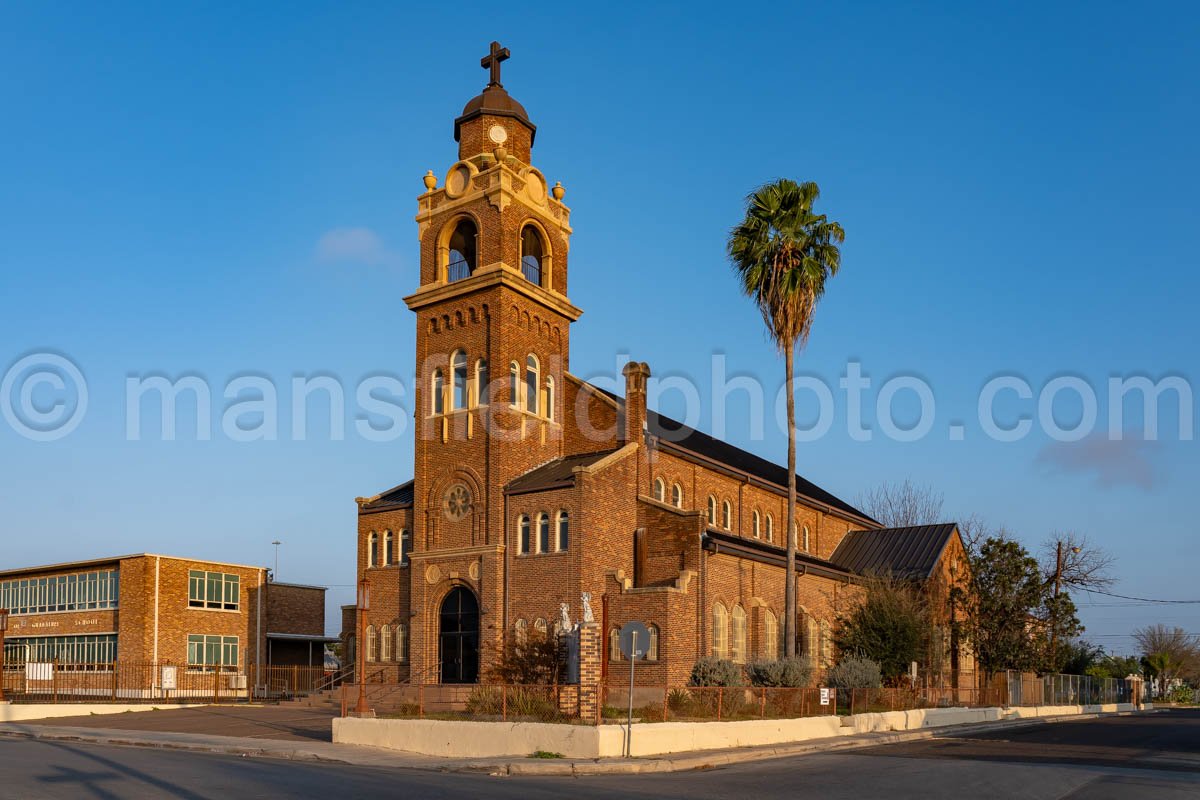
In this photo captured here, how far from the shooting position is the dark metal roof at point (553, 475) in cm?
3919

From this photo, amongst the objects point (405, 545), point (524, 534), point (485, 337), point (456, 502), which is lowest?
point (405, 545)

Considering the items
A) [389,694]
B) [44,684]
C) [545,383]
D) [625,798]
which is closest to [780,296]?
[545,383]

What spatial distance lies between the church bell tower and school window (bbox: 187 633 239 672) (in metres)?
20.2

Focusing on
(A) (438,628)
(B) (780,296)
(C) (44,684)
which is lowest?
(C) (44,684)

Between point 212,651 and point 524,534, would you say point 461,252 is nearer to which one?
point 524,534

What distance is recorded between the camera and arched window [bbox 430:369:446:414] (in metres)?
43.6

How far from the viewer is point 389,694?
4059 cm

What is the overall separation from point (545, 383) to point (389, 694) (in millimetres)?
13149

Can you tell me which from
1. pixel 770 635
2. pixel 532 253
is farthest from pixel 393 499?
pixel 770 635

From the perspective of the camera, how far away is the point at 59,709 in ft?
131

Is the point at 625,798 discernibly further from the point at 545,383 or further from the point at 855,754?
the point at 545,383

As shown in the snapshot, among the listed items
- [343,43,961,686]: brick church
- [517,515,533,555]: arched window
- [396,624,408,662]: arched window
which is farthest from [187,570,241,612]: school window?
[517,515,533,555]: arched window

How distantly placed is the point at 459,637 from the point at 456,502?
5.04 metres

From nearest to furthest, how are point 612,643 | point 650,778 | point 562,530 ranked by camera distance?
1. point 650,778
2. point 562,530
3. point 612,643
